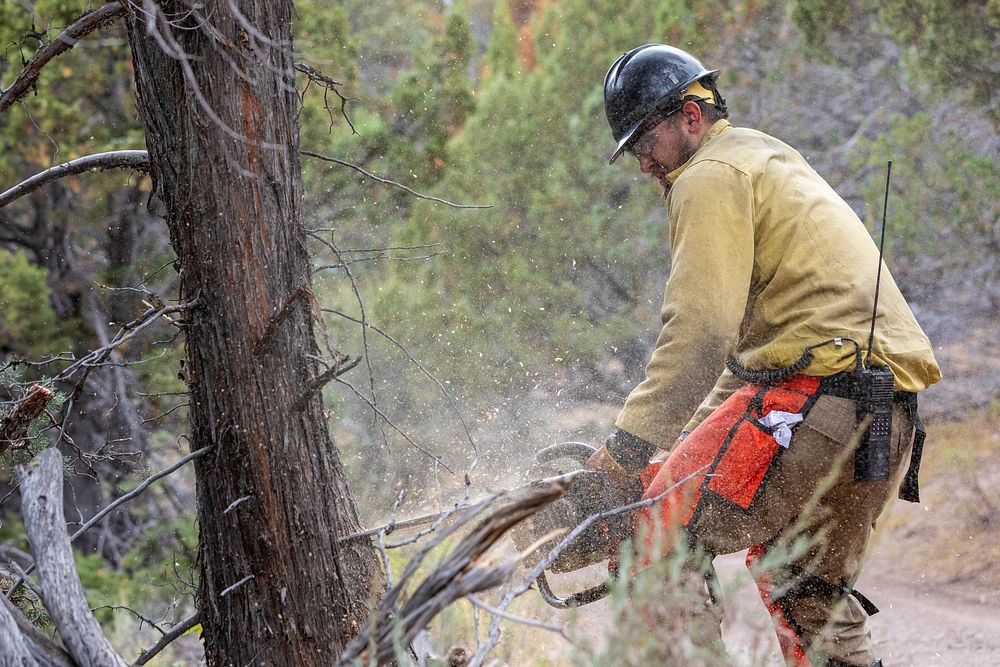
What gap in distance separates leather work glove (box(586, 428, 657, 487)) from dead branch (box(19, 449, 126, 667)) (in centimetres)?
163

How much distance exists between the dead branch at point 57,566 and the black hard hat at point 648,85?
2107 mm

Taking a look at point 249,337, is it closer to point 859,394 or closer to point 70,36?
point 70,36

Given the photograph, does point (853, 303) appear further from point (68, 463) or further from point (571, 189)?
point (571, 189)

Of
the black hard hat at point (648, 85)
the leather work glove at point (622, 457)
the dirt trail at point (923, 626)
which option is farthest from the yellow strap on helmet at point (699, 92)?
the dirt trail at point (923, 626)

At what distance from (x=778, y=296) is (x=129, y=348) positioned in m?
5.91

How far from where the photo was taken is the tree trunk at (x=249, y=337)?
262cm

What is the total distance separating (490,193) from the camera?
24.3 feet

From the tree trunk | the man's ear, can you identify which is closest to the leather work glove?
the tree trunk

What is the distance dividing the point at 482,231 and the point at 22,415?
528cm

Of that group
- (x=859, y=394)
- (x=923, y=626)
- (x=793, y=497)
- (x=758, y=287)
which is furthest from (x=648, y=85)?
(x=923, y=626)

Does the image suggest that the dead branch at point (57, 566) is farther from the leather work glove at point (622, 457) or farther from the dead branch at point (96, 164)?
the leather work glove at point (622, 457)

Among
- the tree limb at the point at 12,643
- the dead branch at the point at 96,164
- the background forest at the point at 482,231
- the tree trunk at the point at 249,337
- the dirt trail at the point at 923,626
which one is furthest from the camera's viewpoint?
the background forest at the point at 482,231

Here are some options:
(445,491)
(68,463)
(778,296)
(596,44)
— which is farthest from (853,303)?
(596,44)

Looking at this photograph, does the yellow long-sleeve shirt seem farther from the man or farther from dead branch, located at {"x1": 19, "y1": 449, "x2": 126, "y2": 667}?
dead branch, located at {"x1": 19, "y1": 449, "x2": 126, "y2": 667}
